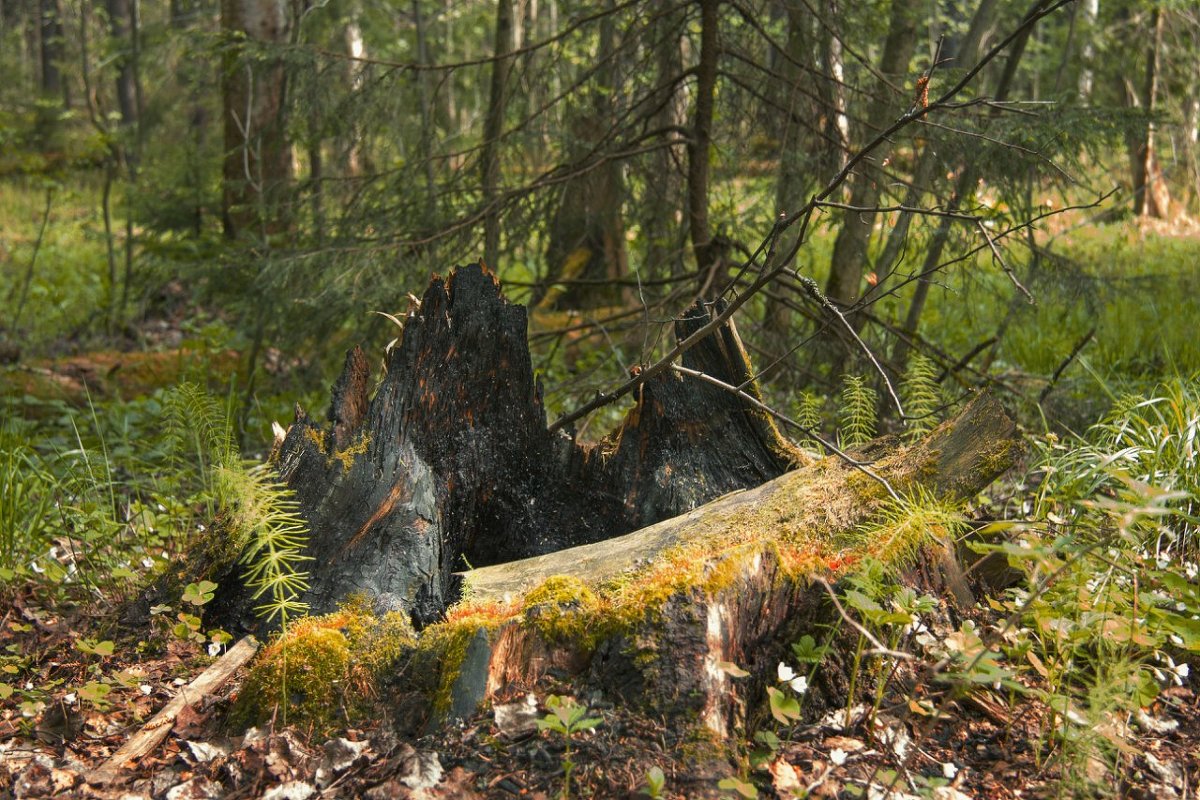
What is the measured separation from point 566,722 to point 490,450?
152 cm

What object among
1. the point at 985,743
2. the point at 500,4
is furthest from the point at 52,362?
the point at 985,743

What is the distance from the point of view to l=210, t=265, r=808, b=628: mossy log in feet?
10.6

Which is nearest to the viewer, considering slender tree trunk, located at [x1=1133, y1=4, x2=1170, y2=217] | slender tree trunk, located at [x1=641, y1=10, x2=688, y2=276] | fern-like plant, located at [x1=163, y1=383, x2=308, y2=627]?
fern-like plant, located at [x1=163, y1=383, x2=308, y2=627]

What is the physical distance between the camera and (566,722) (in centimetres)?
222

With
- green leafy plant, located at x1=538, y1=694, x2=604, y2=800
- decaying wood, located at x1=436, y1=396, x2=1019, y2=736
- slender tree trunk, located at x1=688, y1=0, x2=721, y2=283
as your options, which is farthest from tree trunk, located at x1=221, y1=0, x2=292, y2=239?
green leafy plant, located at x1=538, y1=694, x2=604, y2=800

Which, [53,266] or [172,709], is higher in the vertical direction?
→ [53,266]

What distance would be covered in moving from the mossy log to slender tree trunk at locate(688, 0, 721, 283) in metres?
1.63

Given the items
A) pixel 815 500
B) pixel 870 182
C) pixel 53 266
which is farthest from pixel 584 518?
pixel 53 266

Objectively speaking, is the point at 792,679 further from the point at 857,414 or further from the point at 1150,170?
the point at 1150,170

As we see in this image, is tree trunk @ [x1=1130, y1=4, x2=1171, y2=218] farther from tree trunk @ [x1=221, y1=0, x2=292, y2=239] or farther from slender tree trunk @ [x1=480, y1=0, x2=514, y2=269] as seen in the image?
tree trunk @ [x1=221, y1=0, x2=292, y2=239]

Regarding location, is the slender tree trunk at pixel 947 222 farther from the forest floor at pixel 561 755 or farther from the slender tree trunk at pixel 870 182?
the forest floor at pixel 561 755

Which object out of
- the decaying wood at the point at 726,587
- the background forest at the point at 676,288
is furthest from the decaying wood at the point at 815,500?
the background forest at the point at 676,288

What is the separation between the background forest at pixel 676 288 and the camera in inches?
121

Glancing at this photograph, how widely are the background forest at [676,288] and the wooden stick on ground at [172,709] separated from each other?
16 centimetres
